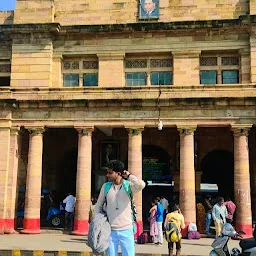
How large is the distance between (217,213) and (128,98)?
663 centimetres

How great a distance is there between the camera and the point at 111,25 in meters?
23.3

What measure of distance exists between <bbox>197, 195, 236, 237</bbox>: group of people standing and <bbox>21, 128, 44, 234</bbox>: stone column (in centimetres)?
776

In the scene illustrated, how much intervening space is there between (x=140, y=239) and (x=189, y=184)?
4289mm

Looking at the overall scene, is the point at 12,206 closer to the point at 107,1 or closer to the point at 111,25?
the point at 111,25

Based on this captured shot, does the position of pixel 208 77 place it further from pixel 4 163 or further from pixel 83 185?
pixel 4 163

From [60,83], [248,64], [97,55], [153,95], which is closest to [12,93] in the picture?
[60,83]

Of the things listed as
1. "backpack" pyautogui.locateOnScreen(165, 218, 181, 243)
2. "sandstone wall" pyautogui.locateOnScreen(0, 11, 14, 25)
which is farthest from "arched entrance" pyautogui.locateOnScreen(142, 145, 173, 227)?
"backpack" pyautogui.locateOnScreen(165, 218, 181, 243)

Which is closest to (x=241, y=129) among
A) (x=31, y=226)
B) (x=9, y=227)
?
(x=31, y=226)

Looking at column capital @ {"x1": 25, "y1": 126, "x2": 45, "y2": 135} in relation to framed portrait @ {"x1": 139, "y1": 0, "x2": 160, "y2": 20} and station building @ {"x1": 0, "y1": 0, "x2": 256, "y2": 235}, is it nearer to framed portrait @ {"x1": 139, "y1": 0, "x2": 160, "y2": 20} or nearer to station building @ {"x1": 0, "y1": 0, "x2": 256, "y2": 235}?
station building @ {"x1": 0, "y1": 0, "x2": 256, "y2": 235}

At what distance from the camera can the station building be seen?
20.3 meters

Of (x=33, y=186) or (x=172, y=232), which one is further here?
(x=33, y=186)

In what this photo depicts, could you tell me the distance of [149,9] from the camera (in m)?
23.7

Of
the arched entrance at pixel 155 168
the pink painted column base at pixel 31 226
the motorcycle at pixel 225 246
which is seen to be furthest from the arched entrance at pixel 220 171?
the motorcycle at pixel 225 246

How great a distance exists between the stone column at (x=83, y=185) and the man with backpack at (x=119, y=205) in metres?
13.4
